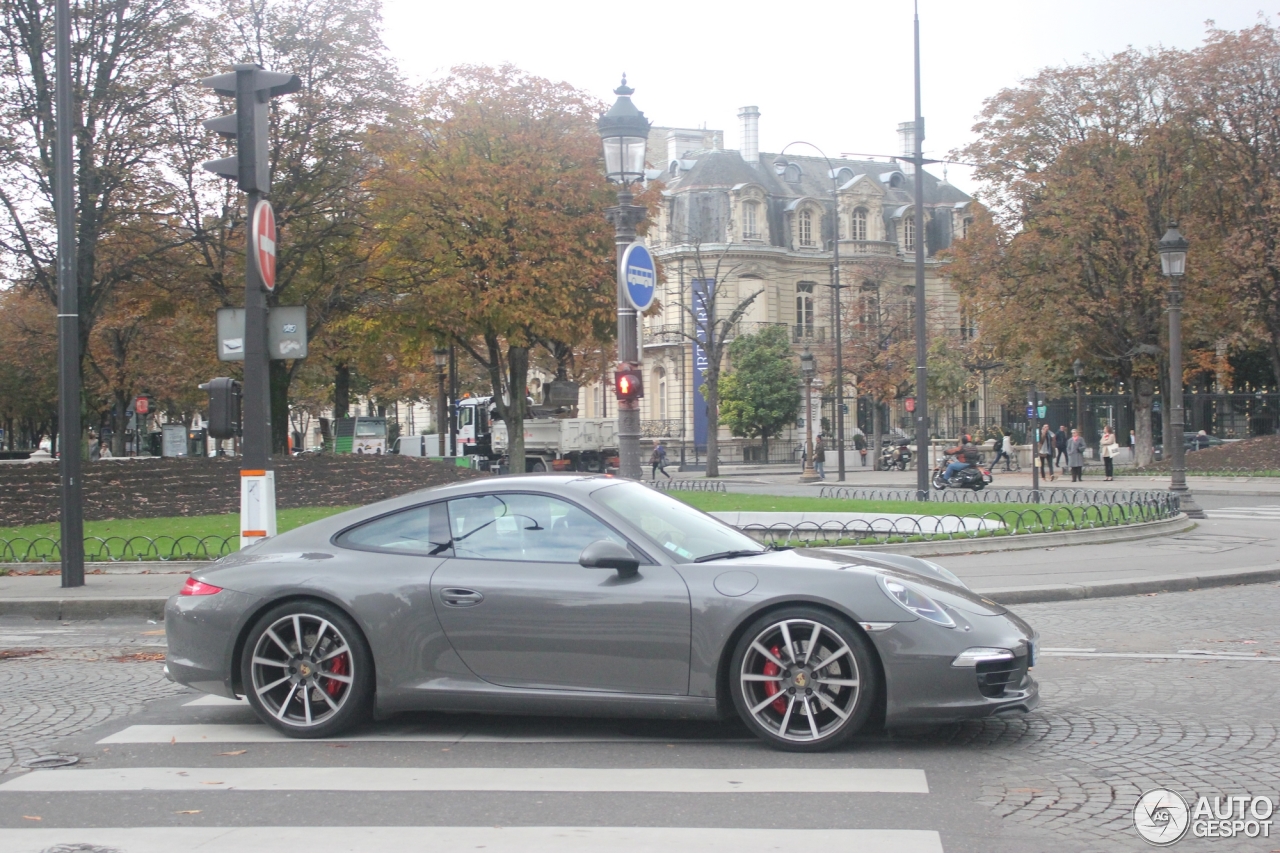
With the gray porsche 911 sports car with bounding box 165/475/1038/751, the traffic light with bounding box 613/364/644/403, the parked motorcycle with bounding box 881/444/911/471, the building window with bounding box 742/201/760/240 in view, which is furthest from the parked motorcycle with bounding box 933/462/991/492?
the building window with bounding box 742/201/760/240

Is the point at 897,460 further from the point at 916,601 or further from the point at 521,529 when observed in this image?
the point at 916,601

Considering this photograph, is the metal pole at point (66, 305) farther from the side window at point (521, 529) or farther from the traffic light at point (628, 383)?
the side window at point (521, 529)

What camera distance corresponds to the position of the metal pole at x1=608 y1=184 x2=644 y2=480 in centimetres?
1298

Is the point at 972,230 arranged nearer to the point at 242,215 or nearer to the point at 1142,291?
the point at 1142,291

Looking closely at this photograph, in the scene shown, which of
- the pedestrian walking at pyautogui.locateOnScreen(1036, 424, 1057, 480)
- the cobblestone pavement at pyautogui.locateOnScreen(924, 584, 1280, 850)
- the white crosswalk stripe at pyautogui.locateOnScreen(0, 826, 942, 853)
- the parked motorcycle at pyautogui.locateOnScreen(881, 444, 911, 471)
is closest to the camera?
the white crosswalk stripe at pyautogui.locateOnScreen(0, 826, 942, 853)

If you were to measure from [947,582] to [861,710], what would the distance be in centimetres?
118

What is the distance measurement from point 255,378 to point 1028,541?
11.2 meters

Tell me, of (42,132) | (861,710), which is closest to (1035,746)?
(861,710)

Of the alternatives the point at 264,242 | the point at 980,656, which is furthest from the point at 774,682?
the point at 264,242

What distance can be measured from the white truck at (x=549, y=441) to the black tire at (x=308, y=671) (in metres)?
41.7

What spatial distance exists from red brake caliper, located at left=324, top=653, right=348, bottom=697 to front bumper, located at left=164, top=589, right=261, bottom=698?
54 centimetres

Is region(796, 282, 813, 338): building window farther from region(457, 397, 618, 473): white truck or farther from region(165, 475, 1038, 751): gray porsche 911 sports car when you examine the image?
region(165, 475, 1038, 751): gray porsche 911 sports car

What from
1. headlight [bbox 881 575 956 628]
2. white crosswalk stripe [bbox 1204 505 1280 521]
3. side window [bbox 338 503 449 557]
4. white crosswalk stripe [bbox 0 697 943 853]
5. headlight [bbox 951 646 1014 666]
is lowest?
white crosswalk stripe [bbox 1204 505 1280 521]

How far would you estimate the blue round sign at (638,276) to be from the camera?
12.7 metres
